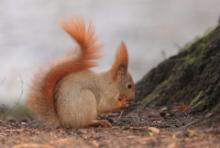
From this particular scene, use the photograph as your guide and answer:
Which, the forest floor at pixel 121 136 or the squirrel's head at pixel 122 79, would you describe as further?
the squirrel's head at pixel 122 79

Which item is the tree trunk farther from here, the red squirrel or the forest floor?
the red squirrel

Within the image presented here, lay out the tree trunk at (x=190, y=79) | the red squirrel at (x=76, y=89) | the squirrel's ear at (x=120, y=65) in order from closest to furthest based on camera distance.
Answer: the red squirrel at (x=76, y=89)
the squirrel's ear at (x=120, y=65)
the tree trunk at (x=190, y=79)

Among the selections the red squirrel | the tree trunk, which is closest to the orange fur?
the red squirrel

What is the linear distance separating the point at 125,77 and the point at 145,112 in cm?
141

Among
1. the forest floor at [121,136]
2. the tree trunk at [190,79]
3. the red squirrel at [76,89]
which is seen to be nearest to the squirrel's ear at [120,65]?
the red squirrel at [76,89]

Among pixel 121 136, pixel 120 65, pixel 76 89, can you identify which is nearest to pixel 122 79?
pixel 120 65

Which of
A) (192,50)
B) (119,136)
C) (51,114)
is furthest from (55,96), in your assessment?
(192,50)

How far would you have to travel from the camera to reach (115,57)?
18.3 ft

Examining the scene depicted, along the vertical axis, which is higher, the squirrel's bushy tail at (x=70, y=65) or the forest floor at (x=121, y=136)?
the squirrel's bushy tail at (x=70, y=65)

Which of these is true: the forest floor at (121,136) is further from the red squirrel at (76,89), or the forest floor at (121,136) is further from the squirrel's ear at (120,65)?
the squirrel's ear at (120,65)

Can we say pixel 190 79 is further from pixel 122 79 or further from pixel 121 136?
pixel 121 136

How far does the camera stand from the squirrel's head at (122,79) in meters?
5.50

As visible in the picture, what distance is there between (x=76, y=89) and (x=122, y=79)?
622 mm

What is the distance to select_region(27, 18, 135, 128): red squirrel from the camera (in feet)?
17.0
